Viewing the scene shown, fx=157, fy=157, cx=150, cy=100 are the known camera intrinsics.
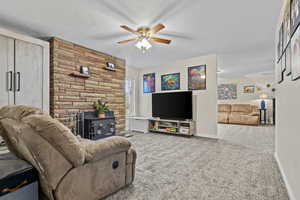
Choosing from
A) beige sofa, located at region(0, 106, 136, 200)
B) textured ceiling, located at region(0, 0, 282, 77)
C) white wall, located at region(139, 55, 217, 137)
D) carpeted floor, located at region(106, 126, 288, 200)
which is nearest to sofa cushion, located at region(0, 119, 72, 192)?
beige sofa, located at region(0, 106, 136, 200)

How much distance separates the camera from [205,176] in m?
2.17

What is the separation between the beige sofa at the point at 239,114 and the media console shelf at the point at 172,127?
12.4 ft

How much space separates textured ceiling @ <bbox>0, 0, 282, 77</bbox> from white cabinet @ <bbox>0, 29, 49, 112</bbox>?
0.90 ft

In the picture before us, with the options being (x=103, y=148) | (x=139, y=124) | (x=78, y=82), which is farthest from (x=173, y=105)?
(x=103, y=148)

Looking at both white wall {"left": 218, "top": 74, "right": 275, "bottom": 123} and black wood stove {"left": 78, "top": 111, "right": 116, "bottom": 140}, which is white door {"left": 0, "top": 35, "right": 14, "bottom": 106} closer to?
black wood stove {"left": 78, "top": 111, "right": 116, "bottom": 140}

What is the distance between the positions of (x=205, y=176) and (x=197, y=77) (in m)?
3.30

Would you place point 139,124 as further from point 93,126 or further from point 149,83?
point 93,126

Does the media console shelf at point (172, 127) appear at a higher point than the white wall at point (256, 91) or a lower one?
lower

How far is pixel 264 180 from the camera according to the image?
80.6 inches

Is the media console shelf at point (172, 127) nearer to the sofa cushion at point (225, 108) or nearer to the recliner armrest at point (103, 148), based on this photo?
the recliner armrest at point (103, 148)

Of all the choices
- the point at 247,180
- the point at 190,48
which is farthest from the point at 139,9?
the point at 247,180

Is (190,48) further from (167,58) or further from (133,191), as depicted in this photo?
(133,191)

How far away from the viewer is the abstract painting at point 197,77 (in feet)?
15.6

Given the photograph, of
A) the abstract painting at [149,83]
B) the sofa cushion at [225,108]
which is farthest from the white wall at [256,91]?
the abstract painting at [149,83]
